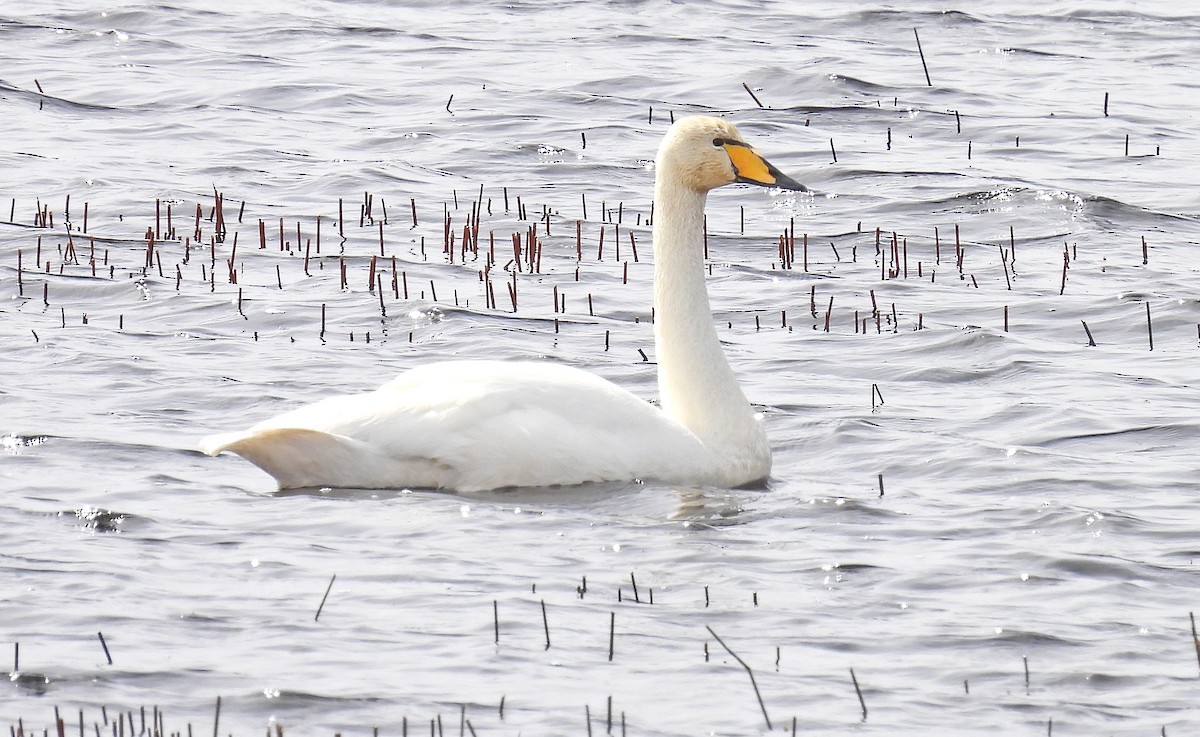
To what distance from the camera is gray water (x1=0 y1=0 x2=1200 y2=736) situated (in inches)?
255

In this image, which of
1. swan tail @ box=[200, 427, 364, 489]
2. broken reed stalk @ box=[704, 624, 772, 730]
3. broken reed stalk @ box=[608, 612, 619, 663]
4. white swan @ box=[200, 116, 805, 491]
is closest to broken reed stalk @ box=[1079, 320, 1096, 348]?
white swan @ box=[200, 116, 805, 491]

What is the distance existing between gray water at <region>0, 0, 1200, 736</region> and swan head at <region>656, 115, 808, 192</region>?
127 centimetres

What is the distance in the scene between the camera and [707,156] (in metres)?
9.48

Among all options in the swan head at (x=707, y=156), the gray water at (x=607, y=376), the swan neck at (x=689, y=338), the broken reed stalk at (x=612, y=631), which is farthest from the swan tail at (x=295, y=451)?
the swan head at (x=707, y=156)

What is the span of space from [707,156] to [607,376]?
1848 millimetres

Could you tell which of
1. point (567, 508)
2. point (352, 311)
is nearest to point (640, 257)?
point (352, 311)

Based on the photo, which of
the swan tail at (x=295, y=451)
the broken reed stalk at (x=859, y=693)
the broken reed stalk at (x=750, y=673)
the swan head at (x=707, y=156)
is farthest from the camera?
the swan head at (x=707, y=156)

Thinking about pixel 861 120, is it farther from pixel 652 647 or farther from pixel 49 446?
pixel 652 647

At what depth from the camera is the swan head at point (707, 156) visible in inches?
372

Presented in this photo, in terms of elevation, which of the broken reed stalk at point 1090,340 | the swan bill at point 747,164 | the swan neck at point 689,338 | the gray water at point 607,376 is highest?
the swan bill at point 747,164

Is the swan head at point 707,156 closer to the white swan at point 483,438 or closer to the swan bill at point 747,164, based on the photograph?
the swan bill at point 747,164

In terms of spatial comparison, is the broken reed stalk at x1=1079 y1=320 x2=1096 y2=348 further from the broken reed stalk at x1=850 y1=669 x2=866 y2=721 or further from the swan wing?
the broken reed stalk at x1=850 y1=669 x2=866 y2=721

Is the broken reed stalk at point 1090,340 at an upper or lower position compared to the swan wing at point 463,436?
lower

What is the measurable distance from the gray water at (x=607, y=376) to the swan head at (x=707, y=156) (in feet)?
4.16
